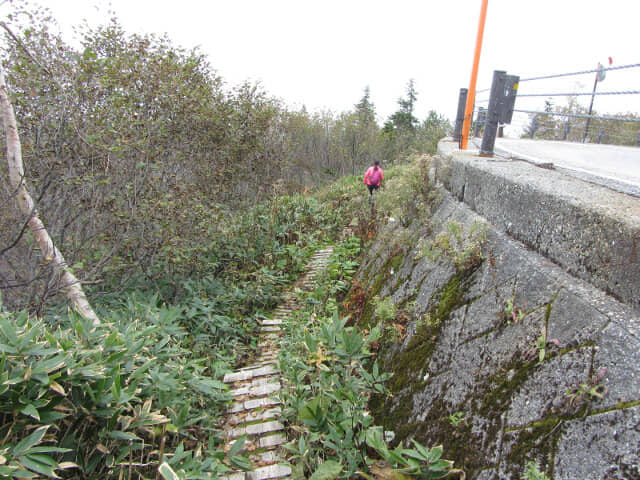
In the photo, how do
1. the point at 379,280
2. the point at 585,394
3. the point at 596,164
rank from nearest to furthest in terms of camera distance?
the point at 585,394
the point at 379,280
the point at 596,164

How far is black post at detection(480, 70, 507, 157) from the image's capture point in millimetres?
3674

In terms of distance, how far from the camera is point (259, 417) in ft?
10.3

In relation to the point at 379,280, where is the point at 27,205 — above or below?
above

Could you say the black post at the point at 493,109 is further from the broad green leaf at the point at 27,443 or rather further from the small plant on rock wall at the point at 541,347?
the broad green leaf at the point at 27,443

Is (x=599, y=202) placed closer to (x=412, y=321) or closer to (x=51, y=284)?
(x=412, y=321)

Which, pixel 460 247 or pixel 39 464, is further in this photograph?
pixel 460 247

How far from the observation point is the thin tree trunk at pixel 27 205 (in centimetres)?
325

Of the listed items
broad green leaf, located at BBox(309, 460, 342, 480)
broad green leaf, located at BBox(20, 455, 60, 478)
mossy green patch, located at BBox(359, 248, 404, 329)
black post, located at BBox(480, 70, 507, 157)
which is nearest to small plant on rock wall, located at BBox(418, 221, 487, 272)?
mossy green patch, located at BBox(359, 248, 404, 329)

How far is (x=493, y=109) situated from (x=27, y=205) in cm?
468

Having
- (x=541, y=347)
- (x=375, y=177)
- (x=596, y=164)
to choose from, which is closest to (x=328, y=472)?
(x=541, y=347)

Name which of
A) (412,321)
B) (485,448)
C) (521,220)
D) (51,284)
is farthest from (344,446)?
(51,284)

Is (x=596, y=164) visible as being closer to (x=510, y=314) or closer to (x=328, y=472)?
(x=510, y=314)

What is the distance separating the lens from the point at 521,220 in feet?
7.36

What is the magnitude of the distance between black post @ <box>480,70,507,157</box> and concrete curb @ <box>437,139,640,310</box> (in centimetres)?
113
